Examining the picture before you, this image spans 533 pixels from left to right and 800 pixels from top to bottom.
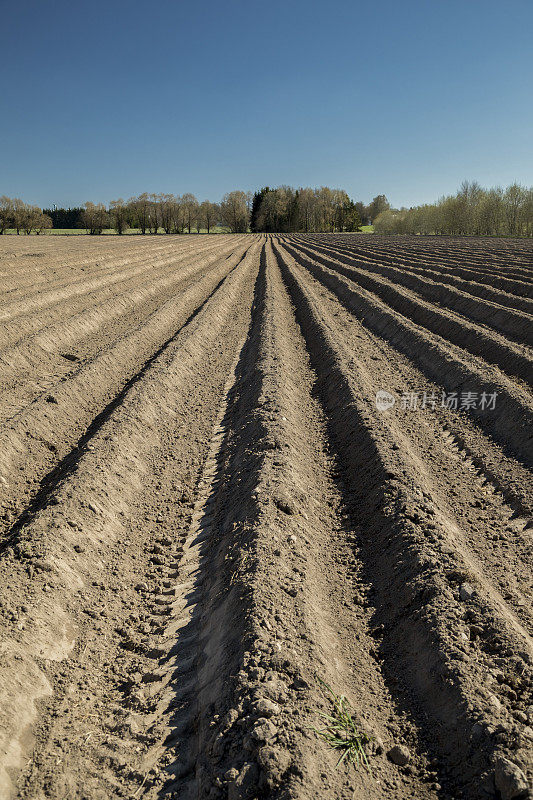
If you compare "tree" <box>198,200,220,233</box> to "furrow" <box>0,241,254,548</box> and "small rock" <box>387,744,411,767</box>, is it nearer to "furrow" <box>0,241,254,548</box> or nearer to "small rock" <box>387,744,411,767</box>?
"furrow" <box>0,241,254,548</box>

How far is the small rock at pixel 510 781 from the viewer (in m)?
2.24

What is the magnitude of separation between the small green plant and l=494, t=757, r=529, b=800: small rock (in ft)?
2.13

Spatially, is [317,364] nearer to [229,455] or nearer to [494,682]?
[229,455]

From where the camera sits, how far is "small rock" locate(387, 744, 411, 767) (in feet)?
8.32

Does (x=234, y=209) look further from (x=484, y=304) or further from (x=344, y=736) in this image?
(x=344, y=736)

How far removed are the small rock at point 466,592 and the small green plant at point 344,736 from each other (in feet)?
4.16

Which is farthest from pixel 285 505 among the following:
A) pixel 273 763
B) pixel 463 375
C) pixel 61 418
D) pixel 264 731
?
pixel 463 375

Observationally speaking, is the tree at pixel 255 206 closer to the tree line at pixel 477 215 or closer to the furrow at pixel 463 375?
the tree line at pixel 477 215

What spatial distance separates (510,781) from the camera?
2.27m

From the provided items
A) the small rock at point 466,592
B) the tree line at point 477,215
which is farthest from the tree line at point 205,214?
the small rock at point 466,592

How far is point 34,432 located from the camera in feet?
20.4

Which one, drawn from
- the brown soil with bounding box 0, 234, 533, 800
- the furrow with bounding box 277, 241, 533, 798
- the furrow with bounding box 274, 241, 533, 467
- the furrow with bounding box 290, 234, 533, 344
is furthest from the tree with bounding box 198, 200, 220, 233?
the furrow with bounding box 277, 241, 533, 798

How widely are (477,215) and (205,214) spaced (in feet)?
169

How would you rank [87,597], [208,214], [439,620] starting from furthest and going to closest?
1. [208,214]
2. [87,597]
3. [439,620]
